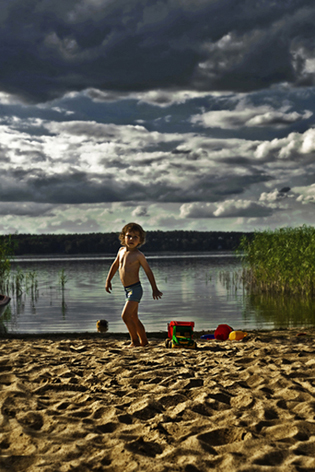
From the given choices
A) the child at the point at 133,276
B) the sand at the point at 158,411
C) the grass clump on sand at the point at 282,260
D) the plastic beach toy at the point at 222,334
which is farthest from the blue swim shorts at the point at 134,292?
the grass clump on sand at the point at 282,260

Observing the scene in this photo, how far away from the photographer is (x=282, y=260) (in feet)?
61.6

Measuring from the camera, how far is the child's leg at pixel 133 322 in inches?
295

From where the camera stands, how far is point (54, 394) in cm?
477

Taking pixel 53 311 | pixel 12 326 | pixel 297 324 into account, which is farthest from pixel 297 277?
pixel 12 326

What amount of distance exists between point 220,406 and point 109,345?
12.5 feet

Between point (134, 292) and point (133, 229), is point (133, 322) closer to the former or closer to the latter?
point (134, 292)

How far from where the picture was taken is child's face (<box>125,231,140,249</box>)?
7555 mm

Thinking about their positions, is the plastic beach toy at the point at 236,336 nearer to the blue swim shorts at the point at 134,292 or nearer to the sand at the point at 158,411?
the sand at the point at 158,411

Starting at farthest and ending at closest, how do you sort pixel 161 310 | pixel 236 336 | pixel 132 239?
pixel 161 310, pixel 236 336, pixel 132 239

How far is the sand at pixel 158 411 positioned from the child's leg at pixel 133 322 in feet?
3.20

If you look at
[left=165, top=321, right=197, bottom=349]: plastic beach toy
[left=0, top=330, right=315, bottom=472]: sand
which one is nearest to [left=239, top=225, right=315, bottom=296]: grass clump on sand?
[left=165, top=321, right=197, bottom=349]: plastic beach toy

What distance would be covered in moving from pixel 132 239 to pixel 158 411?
372 centimetres

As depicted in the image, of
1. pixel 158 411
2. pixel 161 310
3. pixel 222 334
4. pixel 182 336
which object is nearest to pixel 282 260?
pixel 161 310

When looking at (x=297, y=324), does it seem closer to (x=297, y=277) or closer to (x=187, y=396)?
(x=297, y=277)
